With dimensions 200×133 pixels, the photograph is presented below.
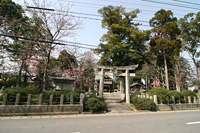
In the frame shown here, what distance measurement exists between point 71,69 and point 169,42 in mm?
17656

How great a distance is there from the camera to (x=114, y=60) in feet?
60.0

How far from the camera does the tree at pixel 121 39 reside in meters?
16.6

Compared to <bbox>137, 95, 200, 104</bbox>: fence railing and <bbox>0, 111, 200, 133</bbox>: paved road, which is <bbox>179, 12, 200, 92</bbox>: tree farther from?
<bbox>0, 111, 200, 133</bbox>: paved road

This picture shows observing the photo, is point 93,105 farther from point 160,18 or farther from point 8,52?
point 160,18

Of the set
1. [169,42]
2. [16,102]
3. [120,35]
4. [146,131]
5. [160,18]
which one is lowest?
[146,131]

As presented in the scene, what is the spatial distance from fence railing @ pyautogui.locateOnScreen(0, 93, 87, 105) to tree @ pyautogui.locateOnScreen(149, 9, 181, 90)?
1624 centimetres

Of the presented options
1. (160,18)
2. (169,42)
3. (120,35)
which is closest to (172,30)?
(169,42)

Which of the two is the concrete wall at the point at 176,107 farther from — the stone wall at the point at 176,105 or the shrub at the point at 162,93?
the shrub at the point at 162,93

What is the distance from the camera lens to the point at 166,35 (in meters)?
19.5

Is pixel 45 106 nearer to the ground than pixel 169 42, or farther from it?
nearer to the ground

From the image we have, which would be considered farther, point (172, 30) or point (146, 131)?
point (172, 30)

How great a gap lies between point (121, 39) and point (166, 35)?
894cm

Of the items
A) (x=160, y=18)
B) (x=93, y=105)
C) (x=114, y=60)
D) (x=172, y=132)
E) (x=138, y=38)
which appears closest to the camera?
(x=172, y=132)

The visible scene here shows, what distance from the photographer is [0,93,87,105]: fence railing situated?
27.0ft
